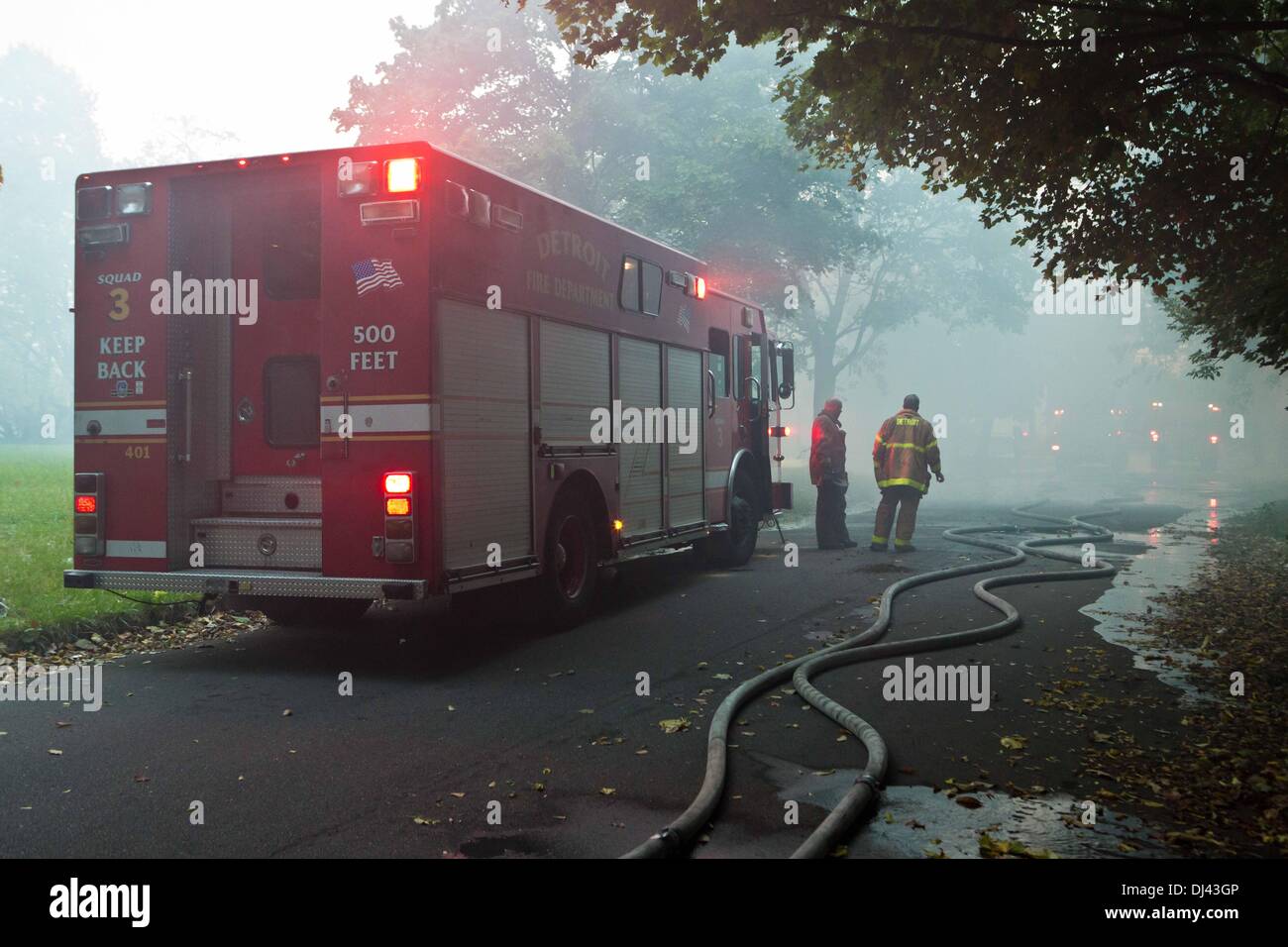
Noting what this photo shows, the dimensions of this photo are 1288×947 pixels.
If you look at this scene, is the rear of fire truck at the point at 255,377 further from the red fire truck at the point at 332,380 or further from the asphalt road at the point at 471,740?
the asphalt road at the point at 471,740

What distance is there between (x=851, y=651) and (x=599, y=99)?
62.8 ft

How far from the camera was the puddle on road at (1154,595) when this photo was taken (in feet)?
25.6

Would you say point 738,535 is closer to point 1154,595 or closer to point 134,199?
point 1154,595

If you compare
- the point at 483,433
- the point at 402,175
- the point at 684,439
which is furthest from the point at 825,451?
the point at 402,175

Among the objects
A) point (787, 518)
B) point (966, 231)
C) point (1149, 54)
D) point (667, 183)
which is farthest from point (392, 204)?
point (966, 231)

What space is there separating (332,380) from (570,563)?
280 cm

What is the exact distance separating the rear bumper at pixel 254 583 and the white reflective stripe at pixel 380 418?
0.96 m

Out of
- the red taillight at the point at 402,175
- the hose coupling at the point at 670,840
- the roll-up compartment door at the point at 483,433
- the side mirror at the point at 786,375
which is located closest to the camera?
the hose coupling at the point at 670,840

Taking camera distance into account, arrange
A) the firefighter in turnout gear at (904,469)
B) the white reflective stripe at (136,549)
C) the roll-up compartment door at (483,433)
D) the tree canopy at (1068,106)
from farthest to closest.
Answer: the firefighter in turnout gear at (904,469) < the white reflective stripe at (136,549) < the roll-up compartment door at (483,433) < the tree canopy at (1068,106)

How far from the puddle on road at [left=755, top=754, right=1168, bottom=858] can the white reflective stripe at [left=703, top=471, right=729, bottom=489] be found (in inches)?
290

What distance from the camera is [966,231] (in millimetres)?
38344

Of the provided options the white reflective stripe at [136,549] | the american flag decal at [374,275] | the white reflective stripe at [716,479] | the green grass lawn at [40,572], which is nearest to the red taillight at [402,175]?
the american flag decal at [374,275]

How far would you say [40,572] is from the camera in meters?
10.7

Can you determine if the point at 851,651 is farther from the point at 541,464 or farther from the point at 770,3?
the point at 770,3
